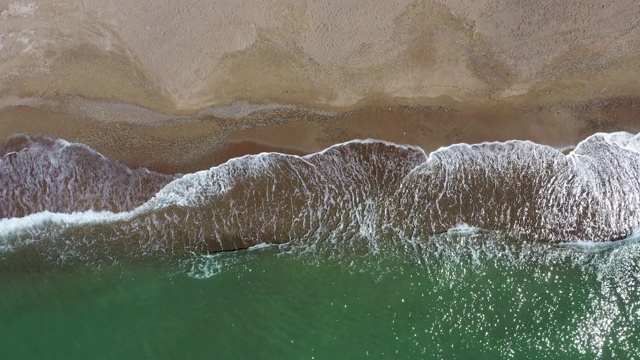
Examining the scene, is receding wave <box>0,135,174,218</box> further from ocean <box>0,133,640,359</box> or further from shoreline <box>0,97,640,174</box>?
shoreline <box>0,97,640,174</box>

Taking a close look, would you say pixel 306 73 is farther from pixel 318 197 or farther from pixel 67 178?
pixel 67 178

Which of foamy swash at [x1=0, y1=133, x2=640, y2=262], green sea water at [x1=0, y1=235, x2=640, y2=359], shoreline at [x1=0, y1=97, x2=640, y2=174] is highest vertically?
shoreline at [x1=0, y1=97, x2=640, y2=174]

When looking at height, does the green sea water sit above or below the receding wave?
below

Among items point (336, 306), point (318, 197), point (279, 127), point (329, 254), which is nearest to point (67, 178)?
point (279, 127)

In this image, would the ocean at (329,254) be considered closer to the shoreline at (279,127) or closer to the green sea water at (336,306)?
the green sea water at (336,306)

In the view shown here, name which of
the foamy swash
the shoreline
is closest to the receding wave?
the foamy swash
